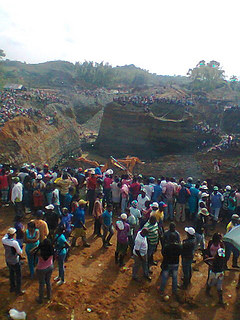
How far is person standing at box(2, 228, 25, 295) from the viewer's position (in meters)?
4.92

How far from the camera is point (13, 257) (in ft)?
16.4

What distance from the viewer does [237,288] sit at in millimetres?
6117

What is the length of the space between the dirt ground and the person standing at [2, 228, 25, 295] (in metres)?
0.19

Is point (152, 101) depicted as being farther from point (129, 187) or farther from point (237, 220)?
point (237, 220)

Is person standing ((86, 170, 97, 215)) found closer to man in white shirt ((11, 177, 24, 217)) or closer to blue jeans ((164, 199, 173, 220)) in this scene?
man in white shirt ((11, 177, 24, 217))

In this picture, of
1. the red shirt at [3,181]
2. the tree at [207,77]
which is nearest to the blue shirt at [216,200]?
the red shirt at [3,181]

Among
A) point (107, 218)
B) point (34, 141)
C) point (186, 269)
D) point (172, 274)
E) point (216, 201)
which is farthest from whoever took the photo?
point (34, 141)

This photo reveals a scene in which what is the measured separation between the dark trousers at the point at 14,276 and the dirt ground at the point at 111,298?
159 mm

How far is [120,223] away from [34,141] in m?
13.9

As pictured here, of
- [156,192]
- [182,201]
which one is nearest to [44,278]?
[156,192]

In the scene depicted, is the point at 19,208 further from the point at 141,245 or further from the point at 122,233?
the point at 141,245

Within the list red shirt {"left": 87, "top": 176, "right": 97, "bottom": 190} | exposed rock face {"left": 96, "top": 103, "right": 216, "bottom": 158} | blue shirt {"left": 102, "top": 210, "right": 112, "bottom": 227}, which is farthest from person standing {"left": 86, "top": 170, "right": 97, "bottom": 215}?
exposed rock face {"left": 96, "top": 103, "right": 216, "bottom": 158}

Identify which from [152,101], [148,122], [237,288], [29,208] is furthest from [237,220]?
[152,101]

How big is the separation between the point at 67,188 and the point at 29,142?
34.2ft
